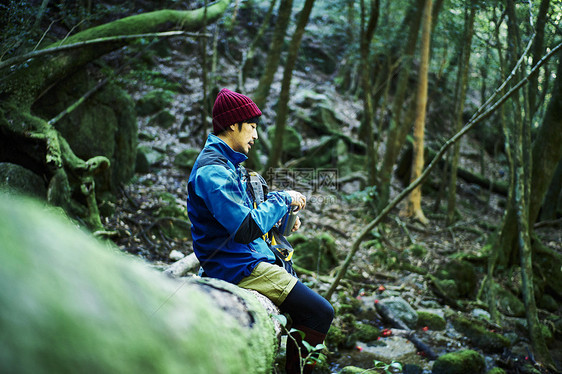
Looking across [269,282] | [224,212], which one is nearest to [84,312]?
[224,212]

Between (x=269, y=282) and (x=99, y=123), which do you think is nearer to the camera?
(x=269, y=282)

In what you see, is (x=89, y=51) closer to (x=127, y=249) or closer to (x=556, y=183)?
(x=127, y=249)

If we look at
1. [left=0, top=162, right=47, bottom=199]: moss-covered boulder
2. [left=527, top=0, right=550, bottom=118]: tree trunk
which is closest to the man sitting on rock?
[left=0, top=162, right=47, bottom=199]: moss-covered boulder

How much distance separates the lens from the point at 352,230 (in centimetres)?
865

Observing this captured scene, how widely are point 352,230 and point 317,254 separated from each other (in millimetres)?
2332

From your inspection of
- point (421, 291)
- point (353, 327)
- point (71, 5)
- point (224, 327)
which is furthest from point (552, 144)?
point (71, 5)

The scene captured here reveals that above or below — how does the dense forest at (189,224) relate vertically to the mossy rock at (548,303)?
above

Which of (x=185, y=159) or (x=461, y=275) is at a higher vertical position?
(x=185, y=159)

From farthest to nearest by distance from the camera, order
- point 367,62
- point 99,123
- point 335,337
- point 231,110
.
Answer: point 367,62, point 99,123, point 335,337, point 231,110

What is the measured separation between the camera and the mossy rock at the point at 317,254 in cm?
641

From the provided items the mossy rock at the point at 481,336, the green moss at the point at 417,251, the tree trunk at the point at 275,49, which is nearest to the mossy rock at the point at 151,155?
the tree trunk at the point at 275,49

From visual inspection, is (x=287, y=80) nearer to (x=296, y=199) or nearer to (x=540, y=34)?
(x=540, y=34)

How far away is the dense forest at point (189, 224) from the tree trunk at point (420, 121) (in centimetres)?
5

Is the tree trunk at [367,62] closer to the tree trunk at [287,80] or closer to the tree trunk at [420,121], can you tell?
the tree trunk at [287,80]
